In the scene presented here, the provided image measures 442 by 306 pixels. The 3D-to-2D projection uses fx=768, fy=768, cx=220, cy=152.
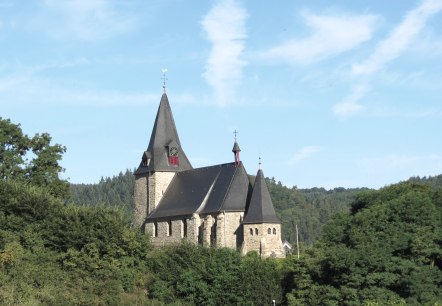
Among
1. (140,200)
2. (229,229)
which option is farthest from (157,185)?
(229,229)

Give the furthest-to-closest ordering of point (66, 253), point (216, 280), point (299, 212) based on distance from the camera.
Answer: point (299, 212) → point (66, 253) → point (216, 280)

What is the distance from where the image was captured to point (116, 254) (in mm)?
41344

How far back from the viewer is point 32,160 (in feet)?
177

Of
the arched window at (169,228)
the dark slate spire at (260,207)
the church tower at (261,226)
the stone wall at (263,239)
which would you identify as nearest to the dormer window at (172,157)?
the arched window at (169,228)

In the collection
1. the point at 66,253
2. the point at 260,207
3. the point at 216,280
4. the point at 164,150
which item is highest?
the point at 164,150

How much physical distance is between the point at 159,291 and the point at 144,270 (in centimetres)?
256

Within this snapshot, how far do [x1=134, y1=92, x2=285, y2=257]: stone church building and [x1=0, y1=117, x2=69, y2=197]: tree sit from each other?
10.3 metres

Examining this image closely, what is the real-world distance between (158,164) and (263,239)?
1401 centimetres

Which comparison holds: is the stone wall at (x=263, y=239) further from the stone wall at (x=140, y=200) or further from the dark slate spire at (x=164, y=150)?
the stone wall at (x=140, y=200)

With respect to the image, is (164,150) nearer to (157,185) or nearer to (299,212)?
(157,185)

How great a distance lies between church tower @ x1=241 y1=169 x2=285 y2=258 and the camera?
54094 millimetres

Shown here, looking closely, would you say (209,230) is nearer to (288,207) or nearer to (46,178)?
(46,178)

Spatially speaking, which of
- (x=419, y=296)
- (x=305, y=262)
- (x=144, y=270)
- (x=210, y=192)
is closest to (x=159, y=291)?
(x=144, y=270)

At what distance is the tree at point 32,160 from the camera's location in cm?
5288
